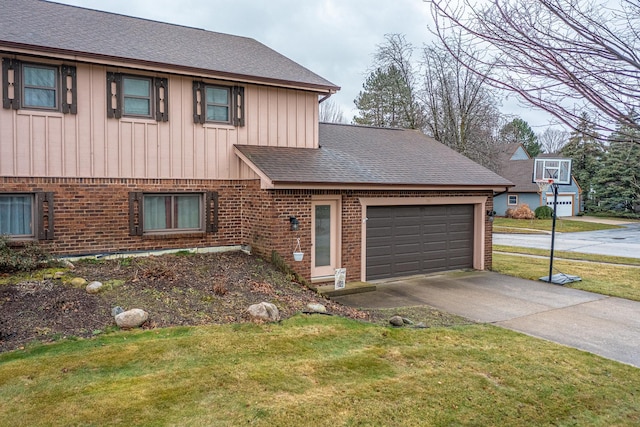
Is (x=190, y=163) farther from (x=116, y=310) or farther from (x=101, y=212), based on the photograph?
(x=116, y=310)

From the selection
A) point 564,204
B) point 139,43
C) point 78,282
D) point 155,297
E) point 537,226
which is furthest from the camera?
point 564,204

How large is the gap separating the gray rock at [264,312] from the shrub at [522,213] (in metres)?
33.5

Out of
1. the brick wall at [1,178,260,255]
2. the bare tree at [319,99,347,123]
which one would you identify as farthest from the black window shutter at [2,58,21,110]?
the bare tree at [319,99,347,123]

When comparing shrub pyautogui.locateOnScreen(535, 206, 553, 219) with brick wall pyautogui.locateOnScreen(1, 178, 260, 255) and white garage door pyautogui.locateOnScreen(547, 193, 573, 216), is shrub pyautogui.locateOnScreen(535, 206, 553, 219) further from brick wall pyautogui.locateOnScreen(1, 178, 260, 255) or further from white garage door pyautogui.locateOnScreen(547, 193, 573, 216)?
brick wall pyautogui.locateOnScreen(1, 178, 260, 255)

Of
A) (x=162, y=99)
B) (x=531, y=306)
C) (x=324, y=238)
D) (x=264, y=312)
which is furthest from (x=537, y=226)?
(x=264, y=312)

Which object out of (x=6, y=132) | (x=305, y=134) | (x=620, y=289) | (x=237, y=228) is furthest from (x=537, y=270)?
(x=6, y=132)

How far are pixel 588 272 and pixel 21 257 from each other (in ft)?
47.8

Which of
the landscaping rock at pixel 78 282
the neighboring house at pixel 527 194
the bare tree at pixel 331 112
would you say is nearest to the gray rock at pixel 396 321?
the landscaping rock at pixel 78 282

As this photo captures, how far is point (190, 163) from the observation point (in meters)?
11.0

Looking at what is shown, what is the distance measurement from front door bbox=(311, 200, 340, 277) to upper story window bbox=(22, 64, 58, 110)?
19.1ft

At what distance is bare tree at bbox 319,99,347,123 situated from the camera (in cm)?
4084

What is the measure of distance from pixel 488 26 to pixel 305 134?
31.7ft

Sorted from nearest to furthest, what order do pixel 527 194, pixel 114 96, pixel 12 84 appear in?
pixel 12 84, pixel 114 96, pixel 527 194

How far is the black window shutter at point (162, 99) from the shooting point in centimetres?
1049
